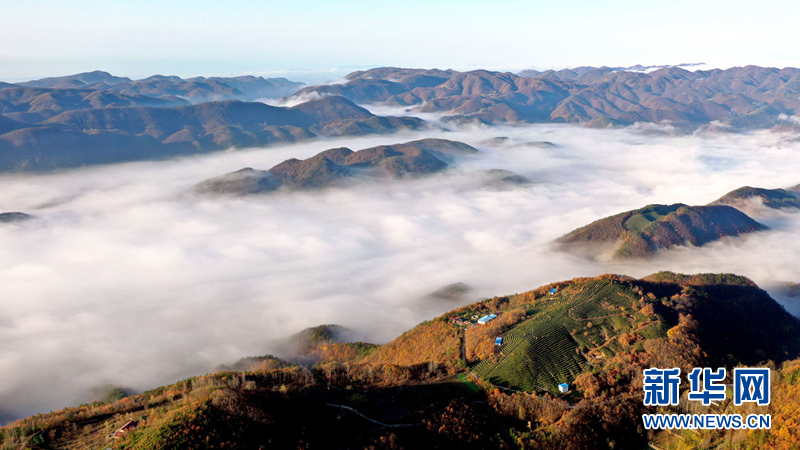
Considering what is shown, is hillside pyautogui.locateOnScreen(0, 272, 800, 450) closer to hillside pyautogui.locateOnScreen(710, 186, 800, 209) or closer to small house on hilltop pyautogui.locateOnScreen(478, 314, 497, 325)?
small house on hilltop pyautogui.locateOnScreen(478, 314, 497, 325)

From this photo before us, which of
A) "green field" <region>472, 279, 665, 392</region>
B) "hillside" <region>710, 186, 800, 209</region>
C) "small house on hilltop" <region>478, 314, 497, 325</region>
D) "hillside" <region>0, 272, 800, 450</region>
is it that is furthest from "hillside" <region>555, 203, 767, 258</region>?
"small house on hilltop" <region>478, 314, 497, 325</region>

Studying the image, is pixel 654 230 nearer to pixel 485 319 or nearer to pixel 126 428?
pixel 485 319

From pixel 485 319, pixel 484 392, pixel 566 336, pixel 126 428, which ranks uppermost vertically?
pixel 126 428

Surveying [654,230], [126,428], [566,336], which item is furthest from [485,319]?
[654,230]

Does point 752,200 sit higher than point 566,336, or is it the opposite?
point 566,336

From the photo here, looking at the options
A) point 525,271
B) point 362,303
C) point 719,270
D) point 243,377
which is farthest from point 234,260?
point 719,270

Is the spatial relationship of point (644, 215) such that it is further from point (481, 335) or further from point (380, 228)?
point (481, 335)
